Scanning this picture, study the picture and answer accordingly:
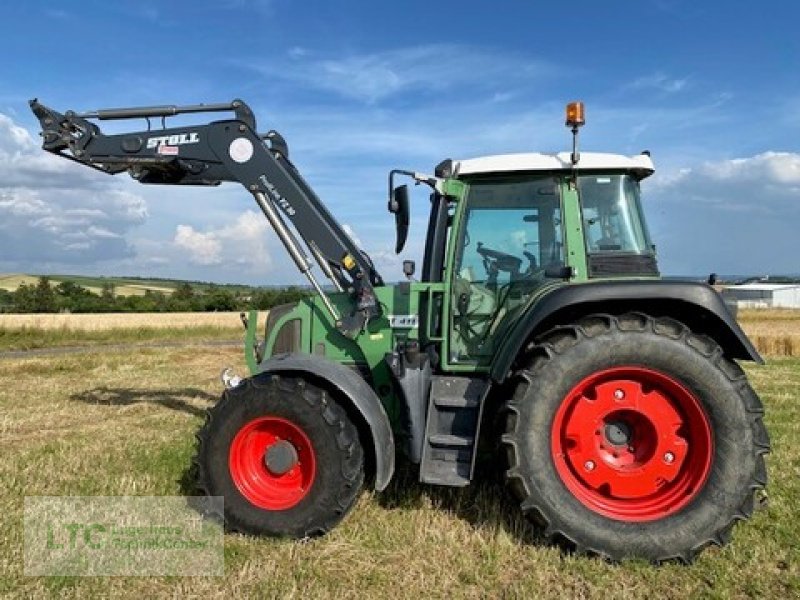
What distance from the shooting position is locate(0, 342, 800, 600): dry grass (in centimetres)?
349

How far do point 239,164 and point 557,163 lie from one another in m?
2.47

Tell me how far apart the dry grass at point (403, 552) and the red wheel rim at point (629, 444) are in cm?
39

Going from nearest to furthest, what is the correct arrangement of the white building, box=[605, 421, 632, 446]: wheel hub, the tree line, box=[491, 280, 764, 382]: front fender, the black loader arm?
box=[491, 280, 764, 382]: front fender → box=[605, 421, 632, 446]: wheel hub → the black loader arm → the tree line → the white building

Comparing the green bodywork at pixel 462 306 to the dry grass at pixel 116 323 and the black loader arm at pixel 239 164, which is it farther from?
the dry grass at pixel 116 323

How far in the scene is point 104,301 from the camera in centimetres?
5366

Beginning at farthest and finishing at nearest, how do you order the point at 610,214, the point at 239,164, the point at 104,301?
1. the point at 104,301
2. the point at 239,164
3. the point at 610,214

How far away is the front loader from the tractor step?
1 centimetres

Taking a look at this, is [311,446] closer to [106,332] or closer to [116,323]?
[106,332]

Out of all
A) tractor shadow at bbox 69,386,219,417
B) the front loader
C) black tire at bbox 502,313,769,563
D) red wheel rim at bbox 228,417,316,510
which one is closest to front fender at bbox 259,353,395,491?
the front loader

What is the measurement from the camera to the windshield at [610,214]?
4477 millimetres

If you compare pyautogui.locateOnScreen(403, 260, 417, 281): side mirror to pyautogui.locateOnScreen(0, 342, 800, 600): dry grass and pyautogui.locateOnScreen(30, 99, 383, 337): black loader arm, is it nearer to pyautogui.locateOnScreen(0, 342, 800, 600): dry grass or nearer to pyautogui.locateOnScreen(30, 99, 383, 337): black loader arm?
pyautogui.locateOnScreen(30, 99, 383, 337): black loader arm

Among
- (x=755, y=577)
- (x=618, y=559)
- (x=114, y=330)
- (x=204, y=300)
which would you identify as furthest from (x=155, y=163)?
(x=204, y=300)

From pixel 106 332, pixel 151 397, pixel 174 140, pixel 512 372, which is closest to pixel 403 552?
pixel 512 372

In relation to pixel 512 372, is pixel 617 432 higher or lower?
lower
